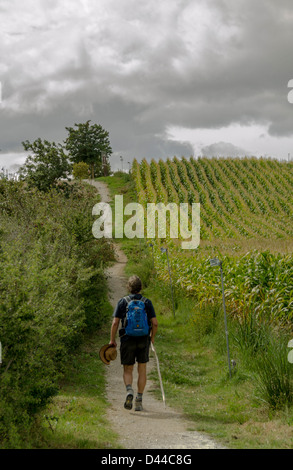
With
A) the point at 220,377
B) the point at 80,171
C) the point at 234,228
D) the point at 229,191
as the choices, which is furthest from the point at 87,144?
the point at 220,377

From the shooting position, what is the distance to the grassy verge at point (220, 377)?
655 cm

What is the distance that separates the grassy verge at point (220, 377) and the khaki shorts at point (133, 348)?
115 cm

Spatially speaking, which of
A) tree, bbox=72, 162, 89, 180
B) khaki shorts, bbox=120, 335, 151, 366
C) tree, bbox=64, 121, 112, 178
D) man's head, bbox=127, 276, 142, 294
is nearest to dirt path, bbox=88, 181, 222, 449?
khaki shorts, bbox=120, 335, 151, 366

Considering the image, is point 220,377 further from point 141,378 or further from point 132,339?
point 132,339

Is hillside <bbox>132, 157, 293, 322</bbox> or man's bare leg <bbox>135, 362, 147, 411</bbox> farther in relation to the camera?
hillside <bbox>132, 157, 293, 322</bbox>

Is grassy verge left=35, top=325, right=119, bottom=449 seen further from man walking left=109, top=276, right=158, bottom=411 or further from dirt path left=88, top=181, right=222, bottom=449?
man walking left=109, top=276, right=158, bottom=411

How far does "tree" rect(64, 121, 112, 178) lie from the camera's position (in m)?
69.4

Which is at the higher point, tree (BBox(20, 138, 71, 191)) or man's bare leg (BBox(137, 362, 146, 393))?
tree (BBox(20, 138, 71, 191))

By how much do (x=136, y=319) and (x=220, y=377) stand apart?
3.04 metres

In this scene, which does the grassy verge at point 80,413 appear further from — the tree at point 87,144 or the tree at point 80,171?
the tree at point 87,144

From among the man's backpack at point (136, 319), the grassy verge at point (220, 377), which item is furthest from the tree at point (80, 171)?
the man's backpack at point (136, 319)

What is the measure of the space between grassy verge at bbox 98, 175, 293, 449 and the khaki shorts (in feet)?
3.77
